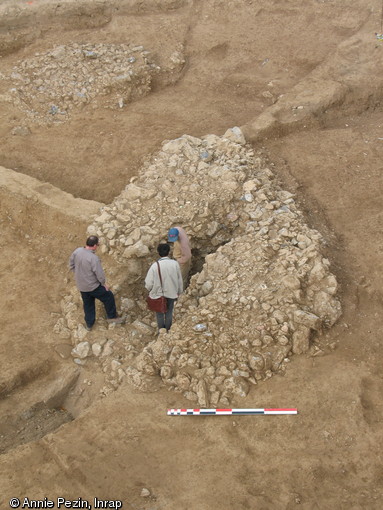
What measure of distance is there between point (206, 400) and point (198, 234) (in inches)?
104

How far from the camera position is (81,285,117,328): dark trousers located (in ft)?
20.5

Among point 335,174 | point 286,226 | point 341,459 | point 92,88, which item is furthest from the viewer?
point 92,88

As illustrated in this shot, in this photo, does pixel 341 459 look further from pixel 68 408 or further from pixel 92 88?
pixel 92 88

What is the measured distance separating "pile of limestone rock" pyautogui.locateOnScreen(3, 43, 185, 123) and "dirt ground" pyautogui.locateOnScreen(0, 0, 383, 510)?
31 cm

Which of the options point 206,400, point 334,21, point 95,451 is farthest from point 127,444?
point 334,21

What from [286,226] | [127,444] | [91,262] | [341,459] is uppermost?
[91,262]

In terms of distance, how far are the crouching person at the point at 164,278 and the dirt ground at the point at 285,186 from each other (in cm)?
114

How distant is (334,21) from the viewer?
38.3 feet

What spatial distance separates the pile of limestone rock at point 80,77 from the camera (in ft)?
32.9

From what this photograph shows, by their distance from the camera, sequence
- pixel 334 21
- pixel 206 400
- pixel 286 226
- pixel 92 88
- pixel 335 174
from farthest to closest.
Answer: pixel 334 21
pixel 92 88
pixel 335 174
pixel 286 226
pixel 206 400

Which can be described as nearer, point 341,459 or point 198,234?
point 341,459

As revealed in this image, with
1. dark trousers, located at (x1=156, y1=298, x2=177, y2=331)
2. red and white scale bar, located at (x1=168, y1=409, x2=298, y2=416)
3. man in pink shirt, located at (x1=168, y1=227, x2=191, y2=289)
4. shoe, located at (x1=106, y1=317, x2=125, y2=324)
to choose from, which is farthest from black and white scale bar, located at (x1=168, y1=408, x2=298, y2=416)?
man in pink shirt, located at (x1=168, y1=227, x2=191, y2=289)

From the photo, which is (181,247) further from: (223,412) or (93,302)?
(223,412)

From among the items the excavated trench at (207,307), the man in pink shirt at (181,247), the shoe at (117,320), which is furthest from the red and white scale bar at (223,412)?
the man in pink shirt at (181,247)
